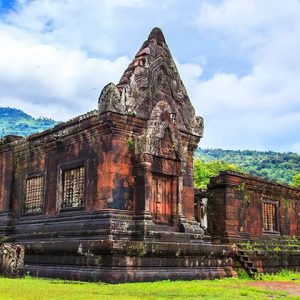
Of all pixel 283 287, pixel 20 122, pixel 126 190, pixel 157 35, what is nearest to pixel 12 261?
pixel 126 190

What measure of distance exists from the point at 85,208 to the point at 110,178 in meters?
1.43

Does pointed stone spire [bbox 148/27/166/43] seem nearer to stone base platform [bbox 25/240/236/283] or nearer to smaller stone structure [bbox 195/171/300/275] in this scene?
smaller stone structure [bbox 195/171/300/275]

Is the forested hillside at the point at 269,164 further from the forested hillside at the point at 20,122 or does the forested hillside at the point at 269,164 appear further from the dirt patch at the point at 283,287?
the forested hillside at the point at 20,122

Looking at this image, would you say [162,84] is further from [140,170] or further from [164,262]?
[164,262]

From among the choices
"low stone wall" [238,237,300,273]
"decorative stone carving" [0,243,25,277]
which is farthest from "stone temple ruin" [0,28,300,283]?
"decorative stone carving" [0,243,25,277]

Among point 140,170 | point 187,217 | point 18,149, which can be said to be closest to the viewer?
point 140,170

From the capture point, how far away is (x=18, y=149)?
19.9m

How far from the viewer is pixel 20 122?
611 ft

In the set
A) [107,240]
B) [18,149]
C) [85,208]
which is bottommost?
[107,240]

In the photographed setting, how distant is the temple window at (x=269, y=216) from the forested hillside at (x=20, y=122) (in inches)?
6221

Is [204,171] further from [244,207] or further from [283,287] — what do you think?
[283,287]

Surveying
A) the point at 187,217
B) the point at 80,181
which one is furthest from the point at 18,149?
the point at 187,217

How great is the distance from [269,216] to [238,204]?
2.65 meters

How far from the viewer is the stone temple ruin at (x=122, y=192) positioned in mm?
14516
